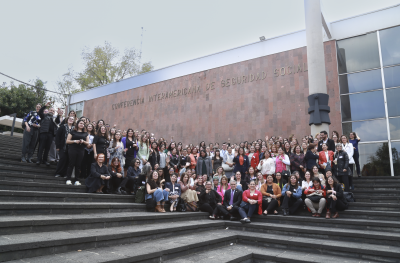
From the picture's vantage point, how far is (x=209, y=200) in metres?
7.81

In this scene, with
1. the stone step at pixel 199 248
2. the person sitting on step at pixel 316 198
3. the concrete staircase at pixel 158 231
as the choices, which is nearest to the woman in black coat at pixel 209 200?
the concrete staircase at pixel 158 231

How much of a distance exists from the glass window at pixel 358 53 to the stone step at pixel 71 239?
36.9 feet

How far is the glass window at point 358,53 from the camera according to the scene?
40.6 feet

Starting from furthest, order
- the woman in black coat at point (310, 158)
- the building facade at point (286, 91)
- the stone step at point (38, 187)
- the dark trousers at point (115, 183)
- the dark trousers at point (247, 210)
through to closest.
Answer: the building facade at point (286, 91)
the woman in black coat at point (310, 158)
the dark trousers at point (115, 183)
the dark trousers at point (247, 210)
the stone step at point (38, 187)

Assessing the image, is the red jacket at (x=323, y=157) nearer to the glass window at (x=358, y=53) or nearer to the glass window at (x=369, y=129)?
the glass window at (x=369, y=129)

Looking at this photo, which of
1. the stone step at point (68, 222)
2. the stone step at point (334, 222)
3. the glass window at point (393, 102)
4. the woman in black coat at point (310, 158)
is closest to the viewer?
the stone step at point (68, 222)

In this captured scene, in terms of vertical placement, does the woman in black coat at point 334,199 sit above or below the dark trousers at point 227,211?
above

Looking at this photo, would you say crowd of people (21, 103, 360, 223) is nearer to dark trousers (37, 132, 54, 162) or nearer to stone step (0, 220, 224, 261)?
dark trousers (37, 132, 54, 162)

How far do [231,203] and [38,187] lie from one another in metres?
4.63

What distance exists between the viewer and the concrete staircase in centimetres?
364

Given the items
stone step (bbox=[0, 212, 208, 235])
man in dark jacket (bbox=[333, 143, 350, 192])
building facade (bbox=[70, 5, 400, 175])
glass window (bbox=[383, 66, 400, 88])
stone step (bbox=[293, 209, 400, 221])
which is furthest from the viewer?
building facade (bbox=[70, 5, 400, 175])

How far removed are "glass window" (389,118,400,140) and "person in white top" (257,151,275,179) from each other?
6.38m

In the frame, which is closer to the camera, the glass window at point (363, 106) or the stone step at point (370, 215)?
the stone step at point (370, 215)

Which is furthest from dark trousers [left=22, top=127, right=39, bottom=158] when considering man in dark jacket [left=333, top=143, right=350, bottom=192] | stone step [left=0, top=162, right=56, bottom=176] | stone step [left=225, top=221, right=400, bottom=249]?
man in dark jacket [left=333, top=143, right=350, bottom=192]
